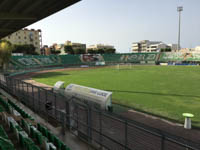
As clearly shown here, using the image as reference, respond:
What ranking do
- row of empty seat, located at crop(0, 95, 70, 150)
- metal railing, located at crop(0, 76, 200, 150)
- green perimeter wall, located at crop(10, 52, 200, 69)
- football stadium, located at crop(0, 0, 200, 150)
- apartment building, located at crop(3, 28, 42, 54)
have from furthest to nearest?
1. apartment building, located at crop(3, 28, 42, 54)
2. green perimeter wall, located at crop(10, 52, 200, 69)
3. football stadium, located at crop(0, 0, 200, 150)
4. metal railing, located at crop(0, 76, 200, 150)
5. row of empty seat, located at crop(0, 95, 70, 150)

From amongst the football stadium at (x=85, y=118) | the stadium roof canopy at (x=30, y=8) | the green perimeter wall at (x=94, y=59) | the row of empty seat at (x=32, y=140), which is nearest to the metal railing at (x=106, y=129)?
the football stadium at (x=85, y=118)

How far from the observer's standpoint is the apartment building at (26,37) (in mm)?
99875

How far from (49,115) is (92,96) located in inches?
149

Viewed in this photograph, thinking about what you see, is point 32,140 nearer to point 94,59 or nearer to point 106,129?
point 106,129

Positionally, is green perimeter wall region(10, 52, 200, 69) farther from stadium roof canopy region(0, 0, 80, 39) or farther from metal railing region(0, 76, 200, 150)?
metal railing region(0, 76, 200, 150)

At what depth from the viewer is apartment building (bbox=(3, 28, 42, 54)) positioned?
99.9 m

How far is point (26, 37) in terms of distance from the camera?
105 meters

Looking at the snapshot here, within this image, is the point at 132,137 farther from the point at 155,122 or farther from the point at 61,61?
the point at 61,61

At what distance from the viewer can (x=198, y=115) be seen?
1353 centimetres

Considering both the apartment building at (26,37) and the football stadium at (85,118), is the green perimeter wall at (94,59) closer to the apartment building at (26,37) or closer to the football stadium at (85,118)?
the apartment building at (26,37)

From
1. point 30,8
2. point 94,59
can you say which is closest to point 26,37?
point 94,59

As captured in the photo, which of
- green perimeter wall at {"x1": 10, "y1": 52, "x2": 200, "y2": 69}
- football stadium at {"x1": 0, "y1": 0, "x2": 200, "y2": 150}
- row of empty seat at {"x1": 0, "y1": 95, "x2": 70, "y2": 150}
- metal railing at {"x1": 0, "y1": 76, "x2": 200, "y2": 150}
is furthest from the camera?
green perimeter wall at {"x1": 10, "y1": 52, "x2": 200, "y2": 69}

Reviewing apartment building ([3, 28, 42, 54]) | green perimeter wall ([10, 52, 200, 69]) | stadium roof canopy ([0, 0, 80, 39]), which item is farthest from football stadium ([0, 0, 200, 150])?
apartment building ([3, 28, 42, 54])

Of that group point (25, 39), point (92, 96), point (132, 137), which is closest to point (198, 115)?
point (92, 96)
